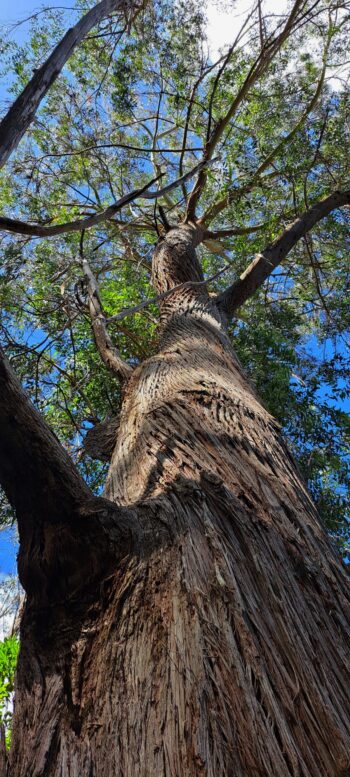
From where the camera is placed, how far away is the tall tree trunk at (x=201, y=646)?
98 centimetres

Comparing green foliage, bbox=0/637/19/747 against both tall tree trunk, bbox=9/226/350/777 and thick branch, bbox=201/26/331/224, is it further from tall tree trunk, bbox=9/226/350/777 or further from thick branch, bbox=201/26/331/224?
thick branch, bbox=201/26/331/224

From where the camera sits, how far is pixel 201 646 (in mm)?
1148

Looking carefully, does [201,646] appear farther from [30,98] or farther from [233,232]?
[233,232]

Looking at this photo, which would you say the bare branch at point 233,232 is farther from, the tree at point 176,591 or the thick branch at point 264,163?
the tree at point 176,591

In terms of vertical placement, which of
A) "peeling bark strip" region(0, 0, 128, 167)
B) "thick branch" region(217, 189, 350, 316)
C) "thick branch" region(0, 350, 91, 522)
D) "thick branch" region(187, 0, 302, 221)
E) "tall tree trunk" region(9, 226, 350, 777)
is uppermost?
"thick branch" region(187, 0, 302, 221)

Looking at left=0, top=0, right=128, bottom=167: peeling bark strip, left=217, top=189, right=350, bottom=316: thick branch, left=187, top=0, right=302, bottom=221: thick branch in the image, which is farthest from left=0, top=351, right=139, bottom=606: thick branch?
left=187, top=0, right=302, bottom=221: thick branch

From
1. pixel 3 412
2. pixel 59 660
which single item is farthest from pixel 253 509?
pixel 3 412

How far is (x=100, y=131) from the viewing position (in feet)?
29.5

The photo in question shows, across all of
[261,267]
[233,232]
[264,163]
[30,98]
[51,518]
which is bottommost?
[51,518]

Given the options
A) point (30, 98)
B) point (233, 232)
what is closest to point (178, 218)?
point (233, 232)

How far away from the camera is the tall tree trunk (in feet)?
3.23

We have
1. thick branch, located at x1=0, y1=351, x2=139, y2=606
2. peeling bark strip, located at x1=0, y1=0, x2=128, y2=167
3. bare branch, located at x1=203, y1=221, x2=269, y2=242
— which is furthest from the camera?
bare branch, located at x1=203, y1=221, x2=269, y2=242

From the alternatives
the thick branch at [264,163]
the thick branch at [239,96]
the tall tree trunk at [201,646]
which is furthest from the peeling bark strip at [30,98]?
the thick branch at [264,163]

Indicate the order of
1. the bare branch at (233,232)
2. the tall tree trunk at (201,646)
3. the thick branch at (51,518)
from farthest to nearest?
the bare branch at (233,232) < the thick branch at (51,518) < the tall tree trunk at (201,646)
